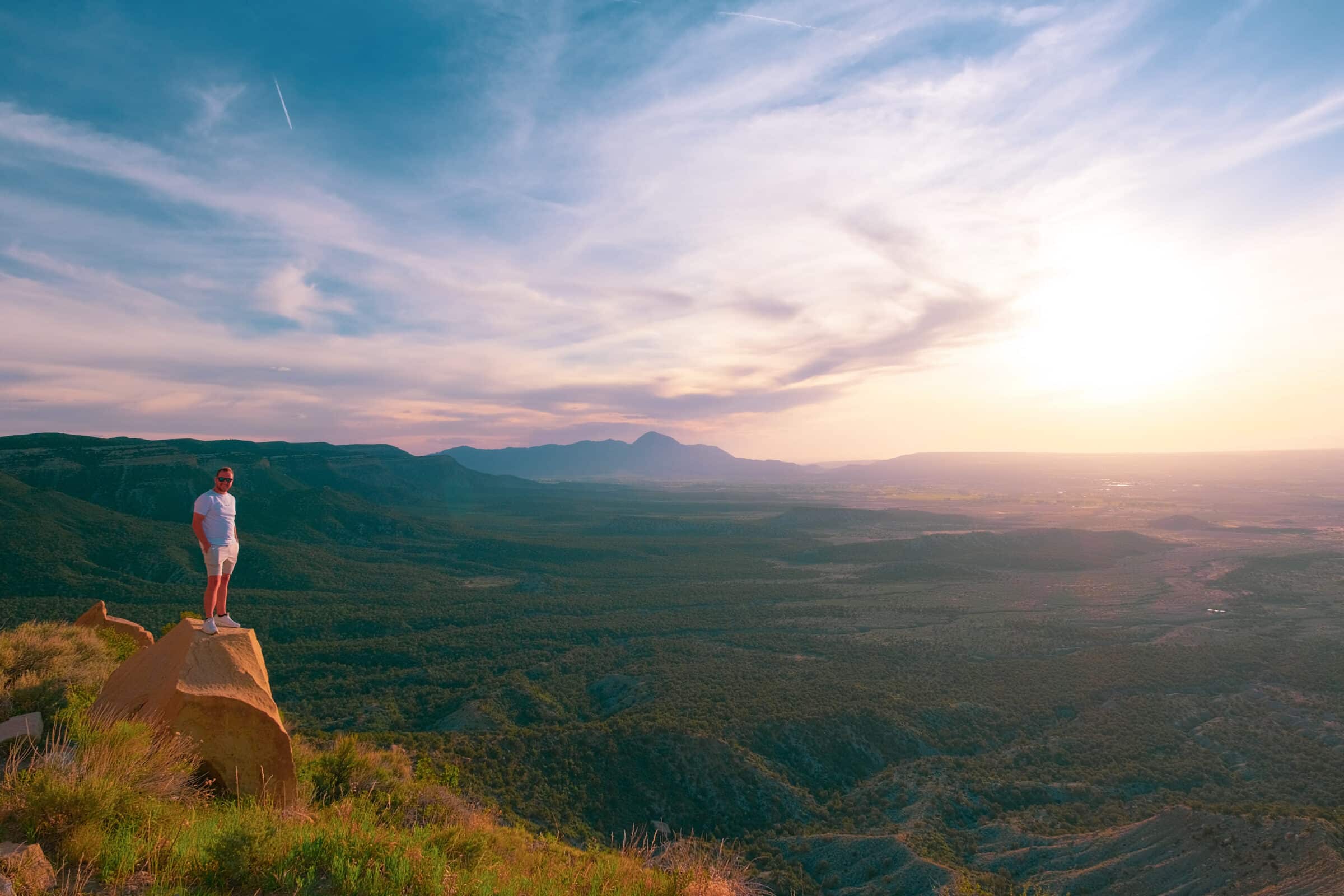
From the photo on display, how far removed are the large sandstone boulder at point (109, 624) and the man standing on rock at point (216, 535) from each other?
10.5 meters

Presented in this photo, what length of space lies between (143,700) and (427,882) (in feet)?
20.7

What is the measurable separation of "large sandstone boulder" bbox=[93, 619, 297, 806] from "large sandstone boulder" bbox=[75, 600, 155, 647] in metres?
9.37

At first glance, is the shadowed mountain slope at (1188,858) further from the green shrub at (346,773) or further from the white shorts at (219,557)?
the white shorts at (219,557)

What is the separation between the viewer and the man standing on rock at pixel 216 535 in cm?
952

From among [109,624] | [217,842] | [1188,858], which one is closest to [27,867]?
[217,842]

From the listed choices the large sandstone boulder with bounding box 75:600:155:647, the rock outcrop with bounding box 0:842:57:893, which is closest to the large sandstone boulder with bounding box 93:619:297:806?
the rock outcrop with bounding box 0:842:57:893

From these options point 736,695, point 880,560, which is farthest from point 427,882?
point 880,560

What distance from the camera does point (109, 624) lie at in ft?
58.1

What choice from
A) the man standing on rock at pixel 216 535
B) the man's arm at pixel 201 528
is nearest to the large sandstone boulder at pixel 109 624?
the man standing on rock at pixel 216 535

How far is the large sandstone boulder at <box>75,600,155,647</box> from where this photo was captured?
17344 mm

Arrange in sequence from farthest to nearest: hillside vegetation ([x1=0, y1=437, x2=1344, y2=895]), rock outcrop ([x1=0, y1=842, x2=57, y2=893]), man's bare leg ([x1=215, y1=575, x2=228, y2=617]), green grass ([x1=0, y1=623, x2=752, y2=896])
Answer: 1. hillside vegetation ([x1=0, y1=437, x2=1344, y2=895])
2. man's bare leg ([x1=215, y1=575, x2=228, y2=617])
3. green grass ([x1=0, y1=623, x2=752, y2=896])
4. rock outcrop ([x1=0, y1=842, x2=57, y2=893])

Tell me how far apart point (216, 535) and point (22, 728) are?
3467 mm

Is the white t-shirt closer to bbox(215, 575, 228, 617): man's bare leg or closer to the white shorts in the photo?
the white shorts

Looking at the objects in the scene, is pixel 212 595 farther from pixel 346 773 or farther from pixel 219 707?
pixel 346 773
